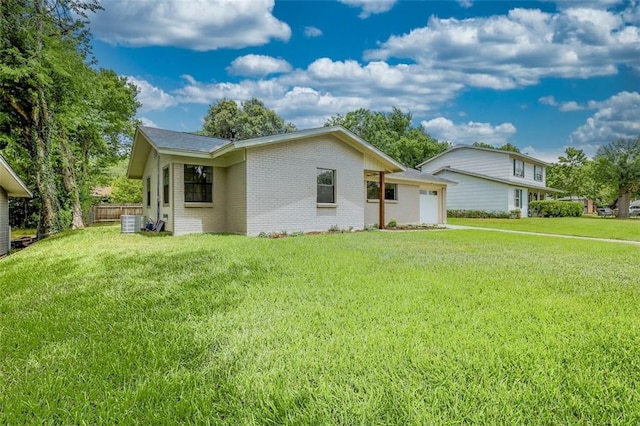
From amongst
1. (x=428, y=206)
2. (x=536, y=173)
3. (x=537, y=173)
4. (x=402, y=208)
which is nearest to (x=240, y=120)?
(x=428, y=206)

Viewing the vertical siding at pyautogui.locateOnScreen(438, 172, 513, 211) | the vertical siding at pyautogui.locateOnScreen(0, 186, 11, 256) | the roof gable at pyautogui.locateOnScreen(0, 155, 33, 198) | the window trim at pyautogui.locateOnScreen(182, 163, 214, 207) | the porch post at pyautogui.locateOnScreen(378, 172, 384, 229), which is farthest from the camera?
the vertical siding at pyautogui.locateOnScreen(438, 172, 513, 211)

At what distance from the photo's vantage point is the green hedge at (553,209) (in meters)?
27.2

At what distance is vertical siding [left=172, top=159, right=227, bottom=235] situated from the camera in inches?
468

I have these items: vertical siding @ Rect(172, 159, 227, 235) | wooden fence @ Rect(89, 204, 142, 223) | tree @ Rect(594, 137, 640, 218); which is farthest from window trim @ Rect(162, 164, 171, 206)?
tree @ Rect(594, 137, 640, 218)

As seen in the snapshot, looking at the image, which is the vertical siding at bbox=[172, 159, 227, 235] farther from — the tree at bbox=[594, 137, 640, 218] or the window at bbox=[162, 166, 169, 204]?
the tree at bbox=[594, 137, 640, 218]

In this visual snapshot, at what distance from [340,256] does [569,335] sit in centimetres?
458

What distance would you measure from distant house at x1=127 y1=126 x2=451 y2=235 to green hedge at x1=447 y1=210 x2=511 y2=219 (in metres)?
14.1

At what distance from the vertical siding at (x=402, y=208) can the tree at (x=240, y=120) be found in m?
24.9

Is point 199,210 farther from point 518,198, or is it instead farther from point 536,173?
point 536,173

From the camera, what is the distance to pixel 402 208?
18578mm

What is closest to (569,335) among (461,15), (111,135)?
(461,15)

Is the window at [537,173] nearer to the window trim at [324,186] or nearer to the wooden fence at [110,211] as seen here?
the window trim at [324,186]

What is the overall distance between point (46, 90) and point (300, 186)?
1234cm

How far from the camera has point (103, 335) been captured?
3.07 metres
